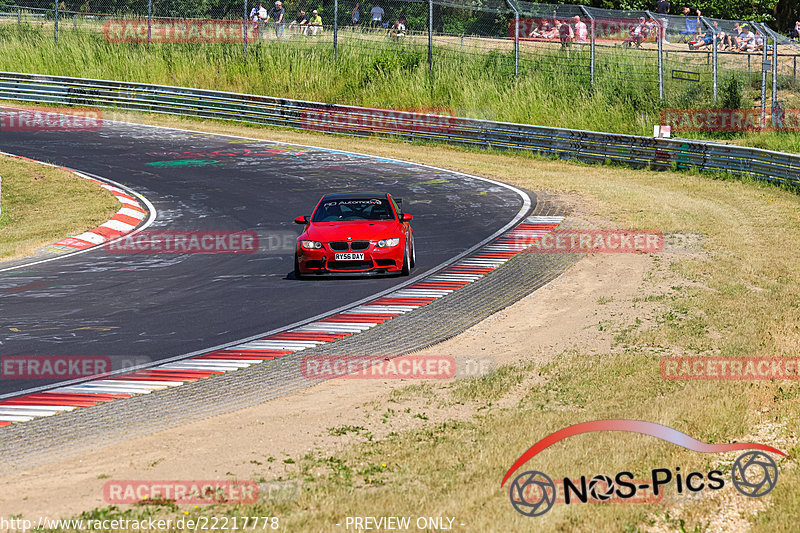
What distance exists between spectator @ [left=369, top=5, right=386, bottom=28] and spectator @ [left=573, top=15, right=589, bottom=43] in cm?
722

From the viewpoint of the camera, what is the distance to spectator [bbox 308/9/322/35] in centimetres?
3727

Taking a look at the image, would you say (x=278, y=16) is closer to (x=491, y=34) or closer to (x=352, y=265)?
(x=491, y=34)

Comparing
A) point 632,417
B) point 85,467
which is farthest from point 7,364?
point 632,417

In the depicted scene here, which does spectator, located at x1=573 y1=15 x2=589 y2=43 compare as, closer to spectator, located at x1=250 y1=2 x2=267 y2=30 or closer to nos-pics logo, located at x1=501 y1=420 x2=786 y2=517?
spectator, located at x1=250 y1=2 x2=267 y2=30

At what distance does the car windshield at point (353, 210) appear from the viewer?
16.4 metres

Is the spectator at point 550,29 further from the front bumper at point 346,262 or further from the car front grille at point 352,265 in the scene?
the car front grille at point 352,265

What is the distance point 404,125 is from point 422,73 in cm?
389

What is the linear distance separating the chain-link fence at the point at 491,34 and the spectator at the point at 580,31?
4 centimetres

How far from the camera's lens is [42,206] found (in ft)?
75.8

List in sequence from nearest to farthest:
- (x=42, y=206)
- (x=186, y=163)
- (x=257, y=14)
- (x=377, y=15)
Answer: (x=42, y=206)
(x=186, y=163)
(x=377, y=15)
(x=257, y=14)

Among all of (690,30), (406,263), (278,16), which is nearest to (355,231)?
(406,263)

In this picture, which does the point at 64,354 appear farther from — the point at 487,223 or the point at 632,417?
the point at 487,223

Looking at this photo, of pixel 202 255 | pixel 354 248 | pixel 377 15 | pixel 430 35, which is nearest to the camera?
pixel 354 248

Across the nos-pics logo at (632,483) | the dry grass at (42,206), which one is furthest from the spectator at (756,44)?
the nos-pics logo at (632,483)
